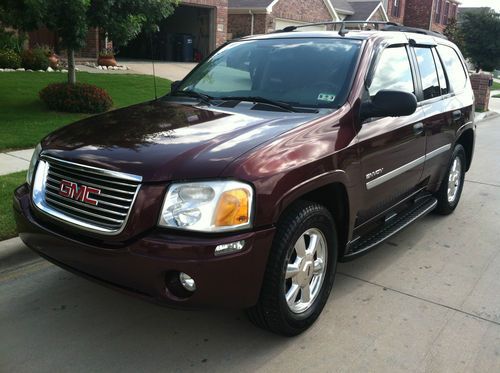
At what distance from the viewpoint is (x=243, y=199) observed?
264cm

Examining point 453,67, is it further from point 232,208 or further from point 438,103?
point 232,208

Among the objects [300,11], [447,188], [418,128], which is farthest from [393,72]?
[300,11]

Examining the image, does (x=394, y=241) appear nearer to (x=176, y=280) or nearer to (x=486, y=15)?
(x=176, y=280)

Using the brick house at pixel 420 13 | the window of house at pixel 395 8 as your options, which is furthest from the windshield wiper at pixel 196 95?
the window of house at pixel 395 8

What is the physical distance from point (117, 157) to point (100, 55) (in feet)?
58.9

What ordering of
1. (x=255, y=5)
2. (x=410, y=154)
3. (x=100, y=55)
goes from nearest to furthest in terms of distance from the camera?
(x=410, y=154), (x=100, y=55), (x=255, y=5)

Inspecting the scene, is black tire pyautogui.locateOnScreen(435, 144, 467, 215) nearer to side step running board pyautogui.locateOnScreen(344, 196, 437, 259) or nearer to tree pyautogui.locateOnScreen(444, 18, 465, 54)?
side step running board pyautogui.locateOnScreen(344, 196, 437, 259)

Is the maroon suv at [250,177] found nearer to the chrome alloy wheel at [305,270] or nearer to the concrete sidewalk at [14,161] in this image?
the chrome alloy wheel at [305,270]

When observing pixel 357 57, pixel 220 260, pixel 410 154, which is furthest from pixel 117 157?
pixel 410 154

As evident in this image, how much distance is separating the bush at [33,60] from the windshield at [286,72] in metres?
12.8

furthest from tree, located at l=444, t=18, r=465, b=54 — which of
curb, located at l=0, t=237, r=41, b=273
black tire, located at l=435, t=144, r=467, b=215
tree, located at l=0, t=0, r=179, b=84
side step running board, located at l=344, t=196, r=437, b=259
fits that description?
curb, located at l=0, t=237, r=41, b=273

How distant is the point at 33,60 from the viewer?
611 inches

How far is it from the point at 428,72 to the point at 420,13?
45.0 meters

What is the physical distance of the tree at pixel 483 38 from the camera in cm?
3266
